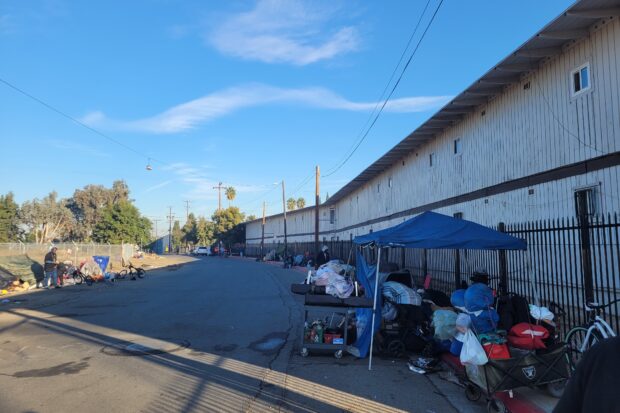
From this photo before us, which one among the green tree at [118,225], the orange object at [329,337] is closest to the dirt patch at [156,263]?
the green tree at [118,225]

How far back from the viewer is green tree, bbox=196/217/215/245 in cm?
10259

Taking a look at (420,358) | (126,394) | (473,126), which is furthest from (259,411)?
(473,126)

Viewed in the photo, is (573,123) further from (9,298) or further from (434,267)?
(9,298)

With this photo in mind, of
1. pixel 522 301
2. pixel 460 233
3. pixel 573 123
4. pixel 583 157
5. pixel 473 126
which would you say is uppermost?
pixel 473 126

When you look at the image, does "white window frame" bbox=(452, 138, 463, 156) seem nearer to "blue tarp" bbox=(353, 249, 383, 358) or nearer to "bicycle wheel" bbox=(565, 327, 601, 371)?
"blue tarp" bbox=(353, 249, 383, 358)

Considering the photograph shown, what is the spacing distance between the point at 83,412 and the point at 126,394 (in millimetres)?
697

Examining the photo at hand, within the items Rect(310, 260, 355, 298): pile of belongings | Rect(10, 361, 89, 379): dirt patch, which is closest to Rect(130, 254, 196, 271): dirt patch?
Rect(310, 260, 355, 298): pile of belongings

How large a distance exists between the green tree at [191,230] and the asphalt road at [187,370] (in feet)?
366

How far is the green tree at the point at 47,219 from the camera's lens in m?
63.6

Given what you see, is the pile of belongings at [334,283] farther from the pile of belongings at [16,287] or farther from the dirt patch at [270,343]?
the pile of belongings at [16,287]

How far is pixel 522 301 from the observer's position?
717 cm

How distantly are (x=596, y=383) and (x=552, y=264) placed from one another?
30.4 ft

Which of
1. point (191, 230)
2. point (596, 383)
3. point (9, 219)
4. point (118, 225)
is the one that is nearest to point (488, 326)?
point (596, 383)

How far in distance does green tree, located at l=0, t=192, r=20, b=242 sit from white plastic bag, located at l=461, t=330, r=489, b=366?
198 feet
